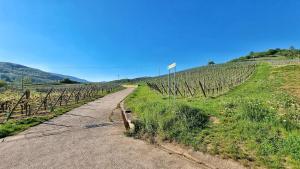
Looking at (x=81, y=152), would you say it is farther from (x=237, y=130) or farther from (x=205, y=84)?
(x=205, y=84)

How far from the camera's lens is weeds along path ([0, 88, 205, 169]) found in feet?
20.7

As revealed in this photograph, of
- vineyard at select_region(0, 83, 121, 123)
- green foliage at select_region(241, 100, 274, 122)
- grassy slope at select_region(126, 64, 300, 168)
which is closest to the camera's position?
grassy slope at select_region(126, 64, 300, 168)

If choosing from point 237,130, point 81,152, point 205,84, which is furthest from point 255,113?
point 205,84

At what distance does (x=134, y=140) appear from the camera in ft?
28.6

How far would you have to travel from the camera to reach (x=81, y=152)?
24.2ft

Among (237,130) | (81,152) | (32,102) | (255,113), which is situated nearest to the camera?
(81,152)

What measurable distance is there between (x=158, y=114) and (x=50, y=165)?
5035 mm

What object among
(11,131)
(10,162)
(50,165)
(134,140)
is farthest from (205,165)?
(11,131)

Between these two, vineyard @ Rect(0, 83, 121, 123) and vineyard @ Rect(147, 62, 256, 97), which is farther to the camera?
vineyard @ Rect(147, 62, 256, 97)

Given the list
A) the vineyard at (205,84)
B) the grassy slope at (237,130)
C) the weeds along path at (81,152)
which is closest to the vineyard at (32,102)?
the weeds along path at (81,152)

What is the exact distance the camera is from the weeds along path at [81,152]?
20.7ft

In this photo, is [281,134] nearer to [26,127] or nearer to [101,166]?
[101,166]

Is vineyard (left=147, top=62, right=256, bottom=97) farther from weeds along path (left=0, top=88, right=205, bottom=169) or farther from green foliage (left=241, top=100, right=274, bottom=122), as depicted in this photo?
weeds along path (left=0, top=88, right=205, bottom=169)

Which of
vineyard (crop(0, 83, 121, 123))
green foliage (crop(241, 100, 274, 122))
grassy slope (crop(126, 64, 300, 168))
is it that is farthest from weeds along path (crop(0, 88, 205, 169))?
vineyard (crop(0, 83, 121, 123))
